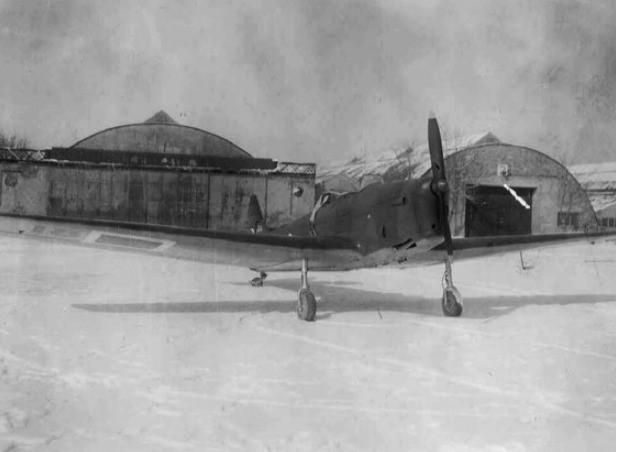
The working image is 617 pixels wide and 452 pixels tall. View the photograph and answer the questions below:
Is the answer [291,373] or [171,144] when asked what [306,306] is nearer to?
[291,373]

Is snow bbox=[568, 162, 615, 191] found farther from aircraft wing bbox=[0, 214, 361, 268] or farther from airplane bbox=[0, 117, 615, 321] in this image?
aircraft wing bbox=[0, 214, 361, 268]

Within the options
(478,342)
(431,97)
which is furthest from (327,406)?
(431,97)

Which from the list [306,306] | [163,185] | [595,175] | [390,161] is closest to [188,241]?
[306,306]

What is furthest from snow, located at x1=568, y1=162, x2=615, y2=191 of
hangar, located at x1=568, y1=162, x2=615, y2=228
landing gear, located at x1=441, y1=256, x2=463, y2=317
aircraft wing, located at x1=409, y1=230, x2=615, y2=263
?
landing gear, located at x1=441, y1=256, x2=463, y2=317

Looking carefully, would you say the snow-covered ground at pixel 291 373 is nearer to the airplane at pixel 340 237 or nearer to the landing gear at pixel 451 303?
the landing gear at pixel 451 303

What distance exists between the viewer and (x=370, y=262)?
6.28m

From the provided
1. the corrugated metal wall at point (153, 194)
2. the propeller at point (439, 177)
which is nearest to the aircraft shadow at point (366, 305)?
the propeller at point (439, 177)

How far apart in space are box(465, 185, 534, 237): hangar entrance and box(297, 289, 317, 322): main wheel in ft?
26.7

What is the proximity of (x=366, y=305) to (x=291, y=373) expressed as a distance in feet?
10.3

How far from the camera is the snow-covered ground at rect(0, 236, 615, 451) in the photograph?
116 inches

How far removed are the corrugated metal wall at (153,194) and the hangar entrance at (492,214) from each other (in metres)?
4.34

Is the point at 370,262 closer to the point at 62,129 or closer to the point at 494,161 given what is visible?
the point at 62,129

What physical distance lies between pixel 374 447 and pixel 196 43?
3.46 metres

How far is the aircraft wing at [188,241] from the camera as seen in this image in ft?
15.2
